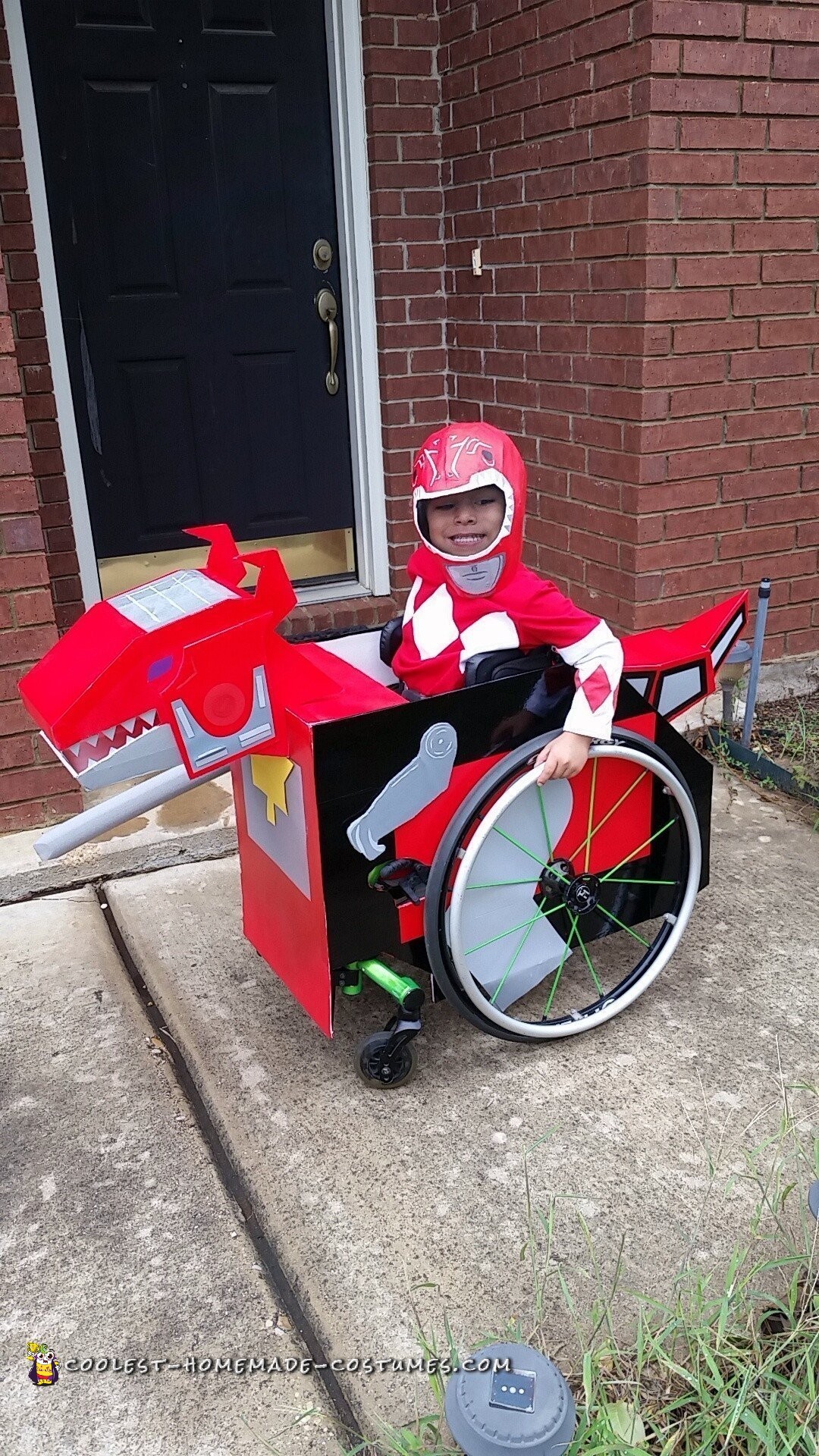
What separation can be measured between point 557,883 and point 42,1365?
1.24 m

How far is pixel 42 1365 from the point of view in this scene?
169 centimetres

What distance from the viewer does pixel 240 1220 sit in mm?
1958

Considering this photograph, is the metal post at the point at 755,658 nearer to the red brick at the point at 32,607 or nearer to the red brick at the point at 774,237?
the red brick at the point at 774,237

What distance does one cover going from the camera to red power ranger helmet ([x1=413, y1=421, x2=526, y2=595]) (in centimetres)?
207

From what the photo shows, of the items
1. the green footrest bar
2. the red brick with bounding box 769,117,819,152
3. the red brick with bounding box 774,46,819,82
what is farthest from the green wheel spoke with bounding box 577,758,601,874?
the red brick with bounding box 774,46,819,82

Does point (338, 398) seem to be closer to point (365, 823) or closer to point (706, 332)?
point (706, 332)

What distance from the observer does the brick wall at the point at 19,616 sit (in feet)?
10.2

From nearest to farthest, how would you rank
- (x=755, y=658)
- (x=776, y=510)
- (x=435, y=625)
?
(x=435, y=625) → (x=755, y=658) → (x=776, y=510)

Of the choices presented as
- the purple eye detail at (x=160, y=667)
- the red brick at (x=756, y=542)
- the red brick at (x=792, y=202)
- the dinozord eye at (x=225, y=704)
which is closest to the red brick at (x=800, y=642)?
the red brick at (x=756, y=542)

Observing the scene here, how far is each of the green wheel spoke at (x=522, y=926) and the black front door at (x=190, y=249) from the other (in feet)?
8.53

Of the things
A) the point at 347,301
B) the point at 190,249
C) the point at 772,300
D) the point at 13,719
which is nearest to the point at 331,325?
the point at 347,301

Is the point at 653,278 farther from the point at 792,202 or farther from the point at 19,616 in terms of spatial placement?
the point at 19,616

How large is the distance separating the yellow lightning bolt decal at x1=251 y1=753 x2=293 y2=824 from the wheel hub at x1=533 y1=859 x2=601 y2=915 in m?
0.56

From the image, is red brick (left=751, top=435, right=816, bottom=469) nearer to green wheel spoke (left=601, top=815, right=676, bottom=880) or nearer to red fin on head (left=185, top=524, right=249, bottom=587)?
green wheel spoke (left=601, top=815, right=676, bottom=880)
